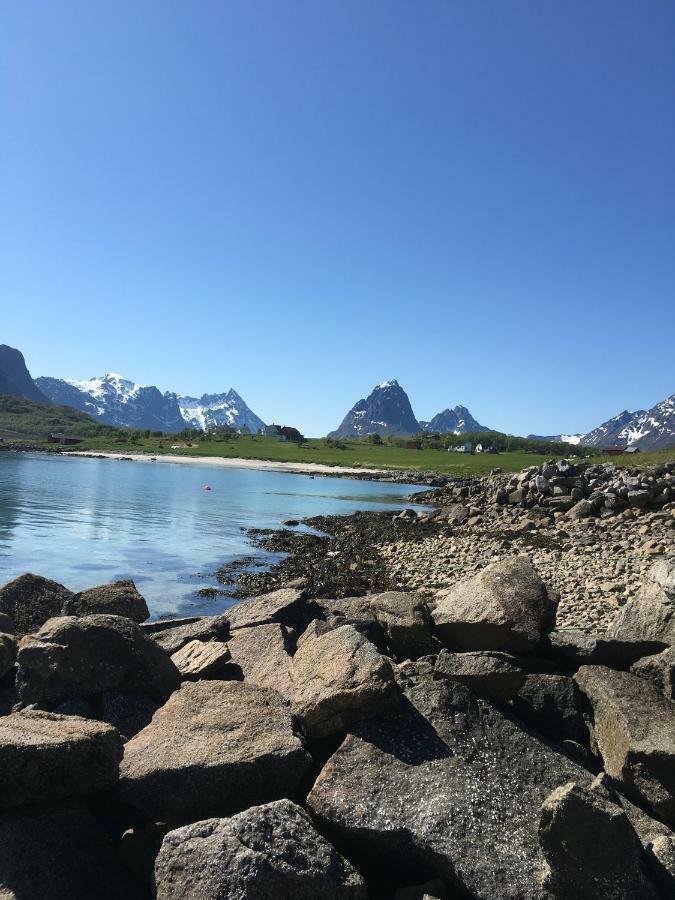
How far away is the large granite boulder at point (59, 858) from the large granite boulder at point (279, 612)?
15.8 ft

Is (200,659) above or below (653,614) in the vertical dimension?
below

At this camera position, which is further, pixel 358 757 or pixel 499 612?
pixel 499 612

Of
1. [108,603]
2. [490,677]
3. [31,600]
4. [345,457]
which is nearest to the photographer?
[490,677]

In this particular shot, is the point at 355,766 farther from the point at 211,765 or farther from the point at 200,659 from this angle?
the point at 200,659

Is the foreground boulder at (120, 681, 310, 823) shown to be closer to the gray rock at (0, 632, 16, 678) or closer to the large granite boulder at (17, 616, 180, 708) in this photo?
the large granite boulder at (17, 616, 180, 708)

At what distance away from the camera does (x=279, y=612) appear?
1012 centimetres

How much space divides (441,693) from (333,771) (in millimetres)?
1381

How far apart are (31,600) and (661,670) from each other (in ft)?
36.1

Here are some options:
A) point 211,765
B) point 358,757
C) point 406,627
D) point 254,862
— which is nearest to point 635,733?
point 358,757

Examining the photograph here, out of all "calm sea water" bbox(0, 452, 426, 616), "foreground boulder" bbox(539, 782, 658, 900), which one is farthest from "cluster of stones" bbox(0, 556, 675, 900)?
"calm sea water" bbox(0, 452, 426, 616)

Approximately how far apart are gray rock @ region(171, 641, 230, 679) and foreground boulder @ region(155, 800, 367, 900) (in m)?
3.58

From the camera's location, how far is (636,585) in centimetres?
1540

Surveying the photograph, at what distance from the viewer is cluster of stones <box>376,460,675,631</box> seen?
16391 mm

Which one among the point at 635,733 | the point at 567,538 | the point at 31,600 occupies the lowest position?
the point at 31,600
